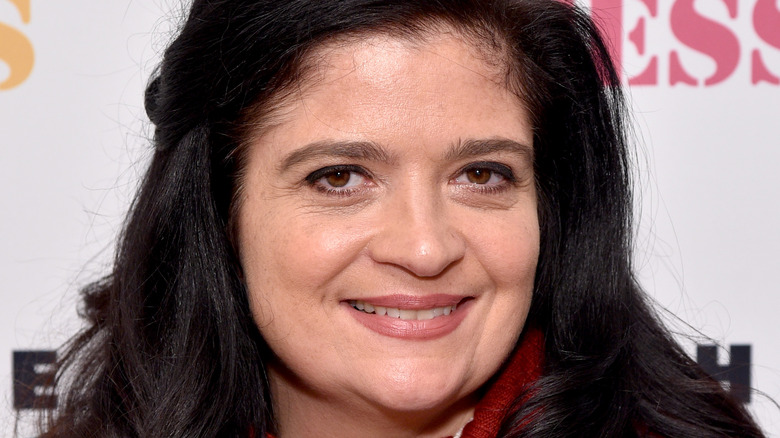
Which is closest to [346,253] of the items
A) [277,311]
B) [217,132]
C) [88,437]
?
[277,311]

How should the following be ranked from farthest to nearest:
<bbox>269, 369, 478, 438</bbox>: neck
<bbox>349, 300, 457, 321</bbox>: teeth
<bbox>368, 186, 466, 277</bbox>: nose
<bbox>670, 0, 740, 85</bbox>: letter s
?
<bbox>670, 0, 740, 85</bbox>: letter s
<bbox>269, 369, 478, 438</bbox>: neck
<bbox>349, 300, 457, 321</bbox>: teeth
<bbox>368, 186, 466, 277</bbox>: nose

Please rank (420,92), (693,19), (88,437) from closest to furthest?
1. (420,92)
2. (88,437)
3. (693,19)

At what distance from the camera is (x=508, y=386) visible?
64.0 inches

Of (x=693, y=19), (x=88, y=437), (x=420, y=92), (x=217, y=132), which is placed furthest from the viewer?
(x=693, y=19)

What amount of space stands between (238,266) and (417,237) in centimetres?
40

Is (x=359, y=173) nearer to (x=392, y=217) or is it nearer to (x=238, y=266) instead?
(x=392, y=217)

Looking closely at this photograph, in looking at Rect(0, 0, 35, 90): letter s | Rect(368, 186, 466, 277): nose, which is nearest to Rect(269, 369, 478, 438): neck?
Rect(368, 186, 466, 277): nose

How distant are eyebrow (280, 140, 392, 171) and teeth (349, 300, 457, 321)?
0.22 m

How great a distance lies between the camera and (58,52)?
7.01ft

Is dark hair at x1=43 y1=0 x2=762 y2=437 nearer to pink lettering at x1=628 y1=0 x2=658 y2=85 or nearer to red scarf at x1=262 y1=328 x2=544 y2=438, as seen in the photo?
red scarf at x1=262 y1=328 x2=544 y2=438

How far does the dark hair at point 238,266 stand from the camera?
1.50m

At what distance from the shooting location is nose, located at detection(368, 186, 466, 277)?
137 cm

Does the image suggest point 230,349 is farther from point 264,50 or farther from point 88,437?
point 264,50

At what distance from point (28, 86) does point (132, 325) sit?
0.74 metres
